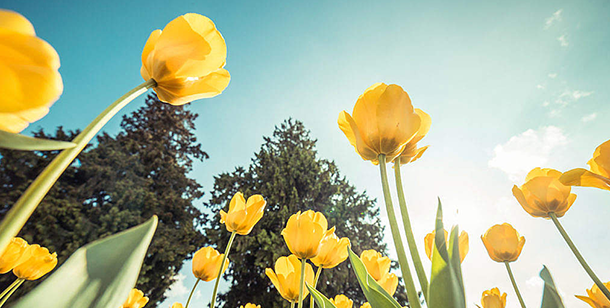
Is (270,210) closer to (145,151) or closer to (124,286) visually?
(145,151)

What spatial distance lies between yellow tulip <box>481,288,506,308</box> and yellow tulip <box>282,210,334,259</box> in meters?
0.61

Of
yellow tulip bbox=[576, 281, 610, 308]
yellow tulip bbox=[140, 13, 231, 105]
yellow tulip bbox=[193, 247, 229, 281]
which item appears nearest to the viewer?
yellow tulip bbox=[140, 13, 231, 105]

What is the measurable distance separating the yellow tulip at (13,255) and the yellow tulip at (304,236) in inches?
30.6

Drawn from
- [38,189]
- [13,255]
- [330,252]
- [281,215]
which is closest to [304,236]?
[330,252]

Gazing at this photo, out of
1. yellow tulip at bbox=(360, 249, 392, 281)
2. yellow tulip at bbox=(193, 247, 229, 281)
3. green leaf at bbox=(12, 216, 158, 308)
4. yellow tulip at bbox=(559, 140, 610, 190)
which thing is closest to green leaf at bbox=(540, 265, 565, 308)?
yellow tulip at bbox=(559, 140, 610, 190)

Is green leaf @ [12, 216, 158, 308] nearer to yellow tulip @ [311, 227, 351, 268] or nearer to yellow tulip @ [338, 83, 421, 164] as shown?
yellow tulip @ [338, 83, 421, 164]

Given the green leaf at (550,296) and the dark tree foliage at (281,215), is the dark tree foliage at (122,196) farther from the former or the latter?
the green leaf at (550,296)

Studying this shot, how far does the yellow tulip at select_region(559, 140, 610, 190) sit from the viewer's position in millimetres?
470

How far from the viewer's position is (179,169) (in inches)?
378

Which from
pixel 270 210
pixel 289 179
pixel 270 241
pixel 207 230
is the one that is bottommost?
pixel 270 241

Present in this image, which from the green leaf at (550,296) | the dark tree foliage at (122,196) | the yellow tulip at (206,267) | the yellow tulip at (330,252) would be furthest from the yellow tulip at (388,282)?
the dark tree foliage at (122,196)

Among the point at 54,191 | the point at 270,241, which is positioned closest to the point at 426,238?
the point at 270,241

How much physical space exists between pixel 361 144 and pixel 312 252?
460mm

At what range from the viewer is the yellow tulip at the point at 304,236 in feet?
2.54
